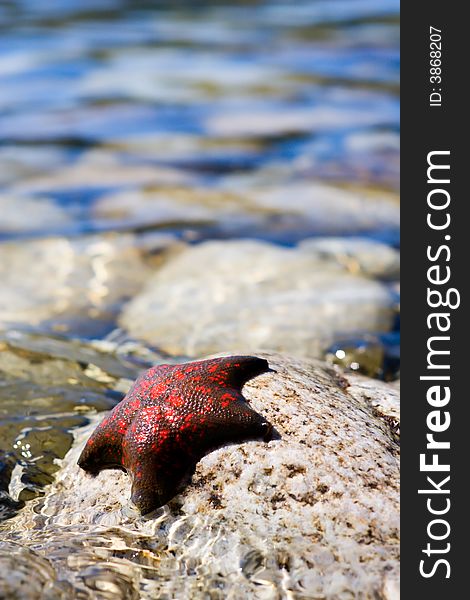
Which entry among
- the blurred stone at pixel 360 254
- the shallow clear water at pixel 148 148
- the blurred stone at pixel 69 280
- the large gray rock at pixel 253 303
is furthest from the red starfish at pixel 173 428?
the blurred stone at pixel 360 254

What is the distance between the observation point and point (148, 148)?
34.5 ft

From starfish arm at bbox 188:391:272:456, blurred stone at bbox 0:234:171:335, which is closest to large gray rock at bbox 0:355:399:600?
starfish arm at bbox 188:391:272:456

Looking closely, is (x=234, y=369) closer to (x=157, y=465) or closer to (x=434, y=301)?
(x=157, y=465)

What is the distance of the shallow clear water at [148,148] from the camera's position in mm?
5055

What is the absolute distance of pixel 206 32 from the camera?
57.2ft

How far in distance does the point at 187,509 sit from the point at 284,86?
435 inches

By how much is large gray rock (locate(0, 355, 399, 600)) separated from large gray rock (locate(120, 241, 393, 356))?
200 centimetres

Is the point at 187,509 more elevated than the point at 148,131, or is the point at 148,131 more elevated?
the point at 148,131

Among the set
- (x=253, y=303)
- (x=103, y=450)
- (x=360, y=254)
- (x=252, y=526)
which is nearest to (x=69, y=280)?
(x=253, y=303)

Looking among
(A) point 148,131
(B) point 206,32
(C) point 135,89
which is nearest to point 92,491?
(A) point 148,131

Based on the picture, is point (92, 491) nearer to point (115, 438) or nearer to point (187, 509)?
point (115, 438)

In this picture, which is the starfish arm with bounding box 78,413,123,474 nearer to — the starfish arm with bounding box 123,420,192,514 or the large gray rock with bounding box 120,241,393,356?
the starfish arm with bounding box 123,420,192,514

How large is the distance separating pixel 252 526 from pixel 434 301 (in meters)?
1.45

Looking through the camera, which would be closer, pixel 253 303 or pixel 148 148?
pixel 253 303
